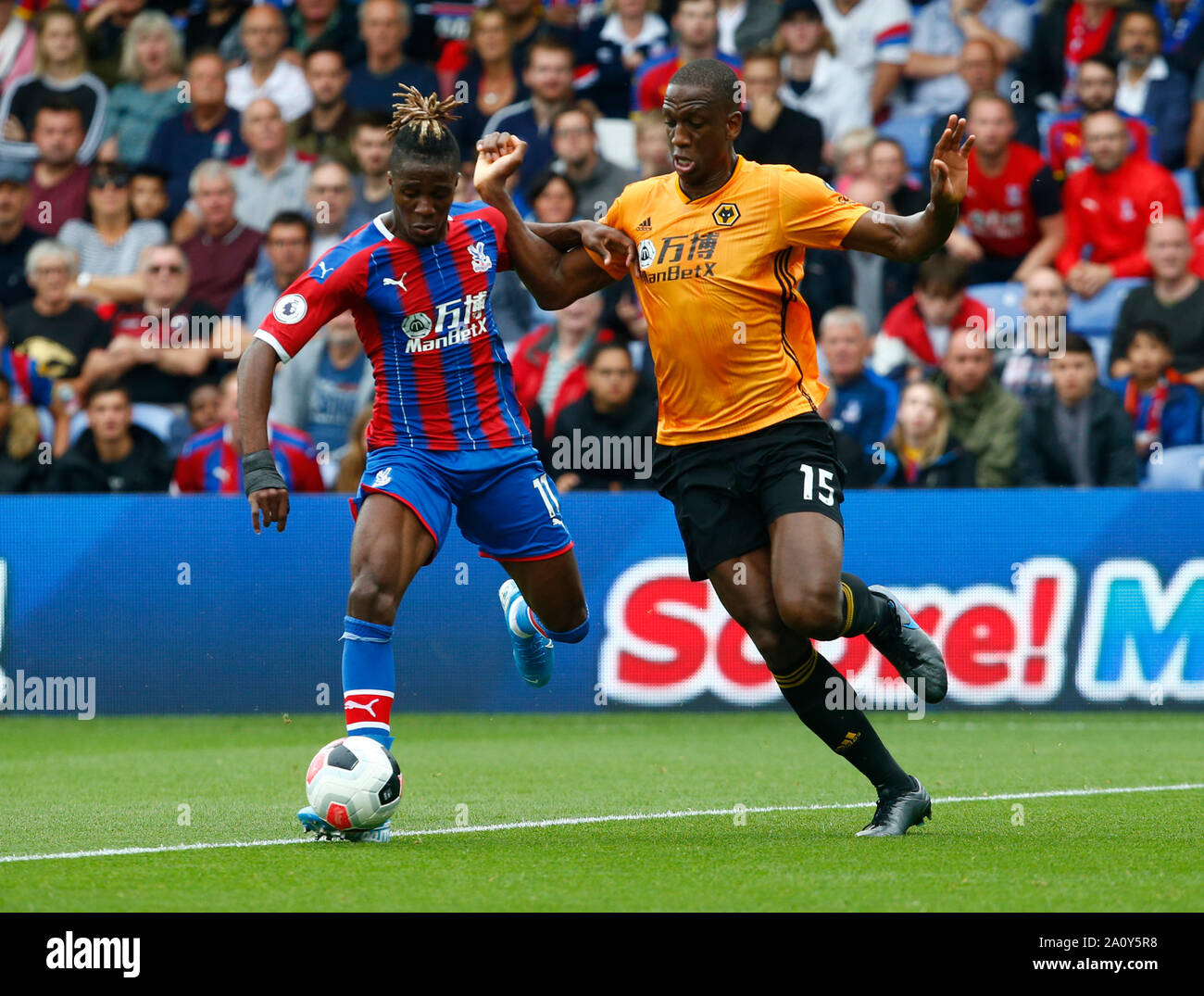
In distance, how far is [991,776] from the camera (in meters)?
8.23

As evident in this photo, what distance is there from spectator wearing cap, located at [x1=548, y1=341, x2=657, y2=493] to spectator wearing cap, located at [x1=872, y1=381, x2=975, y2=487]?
1664 millimetres

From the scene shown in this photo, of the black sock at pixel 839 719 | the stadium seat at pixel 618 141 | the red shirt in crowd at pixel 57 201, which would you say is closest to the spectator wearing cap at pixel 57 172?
the red shirt in crowd at pixel 57 201

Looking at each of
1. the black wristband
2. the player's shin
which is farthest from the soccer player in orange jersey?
the black wristband

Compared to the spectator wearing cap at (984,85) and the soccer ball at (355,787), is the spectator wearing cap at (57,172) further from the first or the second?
the soccer ball at (355,787)

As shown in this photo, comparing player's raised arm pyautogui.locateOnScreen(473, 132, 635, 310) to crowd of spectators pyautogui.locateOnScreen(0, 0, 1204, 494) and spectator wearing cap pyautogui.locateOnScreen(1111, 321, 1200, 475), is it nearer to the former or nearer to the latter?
crowd of spectators pyautogui.locateOnScreen(0, 0, 1204, 494)

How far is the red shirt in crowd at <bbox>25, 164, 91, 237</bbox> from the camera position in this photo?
1407cm

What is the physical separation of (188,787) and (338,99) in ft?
24.9

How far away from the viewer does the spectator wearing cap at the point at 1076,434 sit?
37.2 feet

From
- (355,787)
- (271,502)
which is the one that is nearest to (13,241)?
(271,502)

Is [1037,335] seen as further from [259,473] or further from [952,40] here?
[259,473]

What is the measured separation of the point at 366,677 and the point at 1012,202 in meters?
8.13

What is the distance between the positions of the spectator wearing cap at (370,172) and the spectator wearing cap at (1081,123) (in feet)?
16.2

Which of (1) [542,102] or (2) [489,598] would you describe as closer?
(2) [489,598]

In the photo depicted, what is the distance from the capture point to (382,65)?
566 inches
